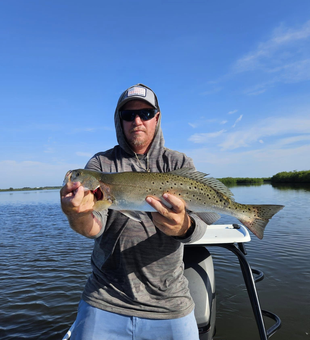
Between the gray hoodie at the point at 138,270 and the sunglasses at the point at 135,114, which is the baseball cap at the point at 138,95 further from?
the gray hoodie at the point at 138,270

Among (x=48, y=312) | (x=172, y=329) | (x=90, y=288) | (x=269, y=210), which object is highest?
(x=269, y=210)

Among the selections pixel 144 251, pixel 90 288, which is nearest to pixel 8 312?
pixel 90 288

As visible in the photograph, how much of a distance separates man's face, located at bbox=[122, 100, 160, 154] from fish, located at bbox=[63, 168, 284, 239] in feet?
1.99

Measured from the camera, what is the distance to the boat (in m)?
3.60

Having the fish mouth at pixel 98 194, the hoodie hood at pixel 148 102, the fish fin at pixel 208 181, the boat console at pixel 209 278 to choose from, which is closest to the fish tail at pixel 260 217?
the fish fin at pixel 208 181

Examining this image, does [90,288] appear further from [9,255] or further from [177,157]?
[9,255]

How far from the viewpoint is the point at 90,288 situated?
2.96 m

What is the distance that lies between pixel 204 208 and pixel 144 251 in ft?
2.97

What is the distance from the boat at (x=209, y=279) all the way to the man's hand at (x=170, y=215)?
149cm

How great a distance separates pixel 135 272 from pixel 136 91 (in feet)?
7.86

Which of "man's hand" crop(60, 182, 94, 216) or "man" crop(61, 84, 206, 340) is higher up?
"man's hand" crop(60, 182, 94, 216)

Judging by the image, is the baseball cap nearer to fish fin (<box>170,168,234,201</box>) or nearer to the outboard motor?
fish fin (<box>170,168,234,201</box>)

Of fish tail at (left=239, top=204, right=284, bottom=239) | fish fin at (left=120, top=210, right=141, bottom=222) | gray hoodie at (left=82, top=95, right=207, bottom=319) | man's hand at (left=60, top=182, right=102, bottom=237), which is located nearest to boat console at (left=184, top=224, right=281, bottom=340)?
gray hoodie at (left=82, top=95, right=207, bottom=319)

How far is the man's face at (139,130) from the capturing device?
3574mm
